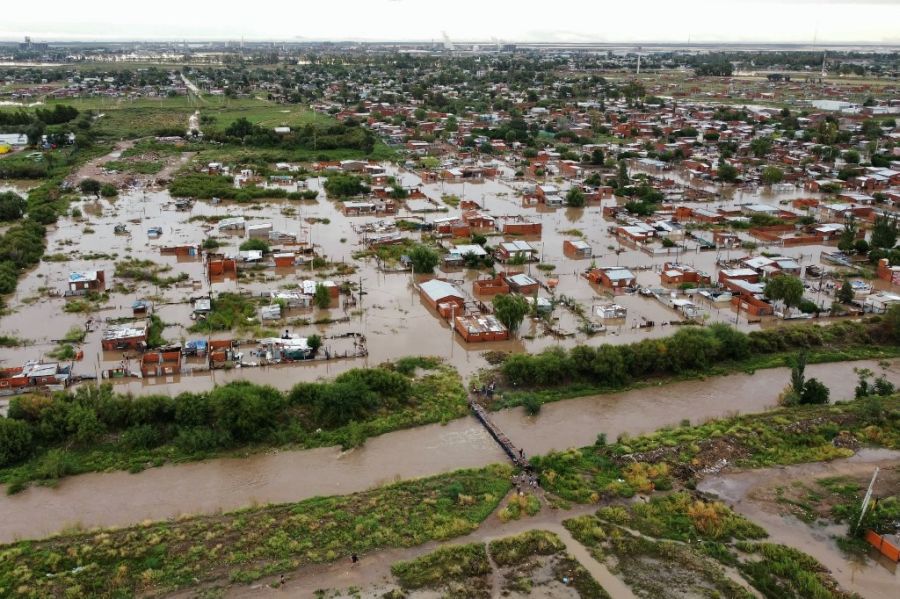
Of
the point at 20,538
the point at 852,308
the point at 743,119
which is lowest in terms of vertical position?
the point at 20,538

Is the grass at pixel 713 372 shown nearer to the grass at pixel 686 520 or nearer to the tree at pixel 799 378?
the tree at pixel 799 378

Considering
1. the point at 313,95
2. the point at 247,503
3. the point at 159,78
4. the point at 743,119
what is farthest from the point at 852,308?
the point at 159,78

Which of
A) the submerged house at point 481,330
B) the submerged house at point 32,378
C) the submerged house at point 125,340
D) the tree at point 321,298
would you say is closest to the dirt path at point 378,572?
the submerged house at point 481,330

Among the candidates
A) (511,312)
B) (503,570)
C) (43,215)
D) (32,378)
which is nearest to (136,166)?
(43,215)

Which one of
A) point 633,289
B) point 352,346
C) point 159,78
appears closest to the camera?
point 352,346

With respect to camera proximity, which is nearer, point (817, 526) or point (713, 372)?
point (817, 526)

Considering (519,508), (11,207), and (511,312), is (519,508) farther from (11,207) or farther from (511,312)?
(11,207)

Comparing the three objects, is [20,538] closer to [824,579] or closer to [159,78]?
[824,579]
